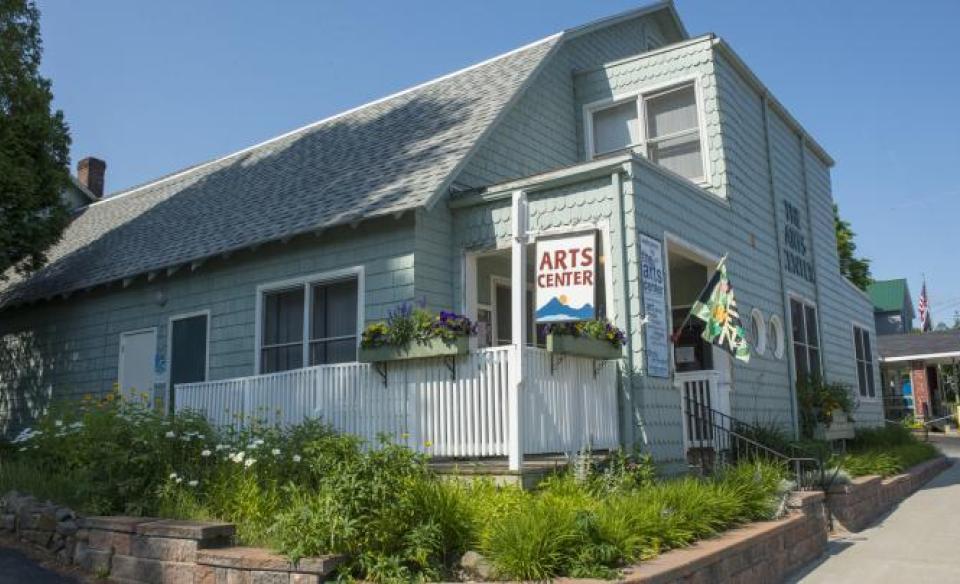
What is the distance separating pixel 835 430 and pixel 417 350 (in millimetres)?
9207

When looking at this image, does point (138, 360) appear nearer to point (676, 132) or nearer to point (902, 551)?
point (676, 132)

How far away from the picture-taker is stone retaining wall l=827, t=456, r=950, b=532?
9.46 m

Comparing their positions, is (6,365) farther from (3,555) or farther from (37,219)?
(3,555)

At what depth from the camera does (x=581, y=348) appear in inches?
303

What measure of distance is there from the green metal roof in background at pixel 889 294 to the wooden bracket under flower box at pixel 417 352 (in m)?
44.8

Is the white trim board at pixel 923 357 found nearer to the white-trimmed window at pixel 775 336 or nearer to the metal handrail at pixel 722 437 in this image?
the white-trimmed window at pixel 775 336

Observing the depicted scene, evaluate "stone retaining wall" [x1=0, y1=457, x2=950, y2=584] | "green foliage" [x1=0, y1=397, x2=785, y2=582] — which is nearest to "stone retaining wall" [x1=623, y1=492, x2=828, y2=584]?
"stone retaining wall" [x1=0, y1=457, x2=950, y2=584]

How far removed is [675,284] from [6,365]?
44.5 feet

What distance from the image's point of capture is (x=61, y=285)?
48.5 feet

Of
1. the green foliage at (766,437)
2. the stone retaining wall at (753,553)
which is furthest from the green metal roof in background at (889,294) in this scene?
the stone retaining wall at (753,553)

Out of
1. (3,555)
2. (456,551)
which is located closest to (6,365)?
(3,555)

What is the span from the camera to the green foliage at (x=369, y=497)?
5.09 m

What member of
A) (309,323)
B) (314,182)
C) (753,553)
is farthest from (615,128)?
(753,553)

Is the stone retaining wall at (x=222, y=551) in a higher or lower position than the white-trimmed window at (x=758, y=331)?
lower
